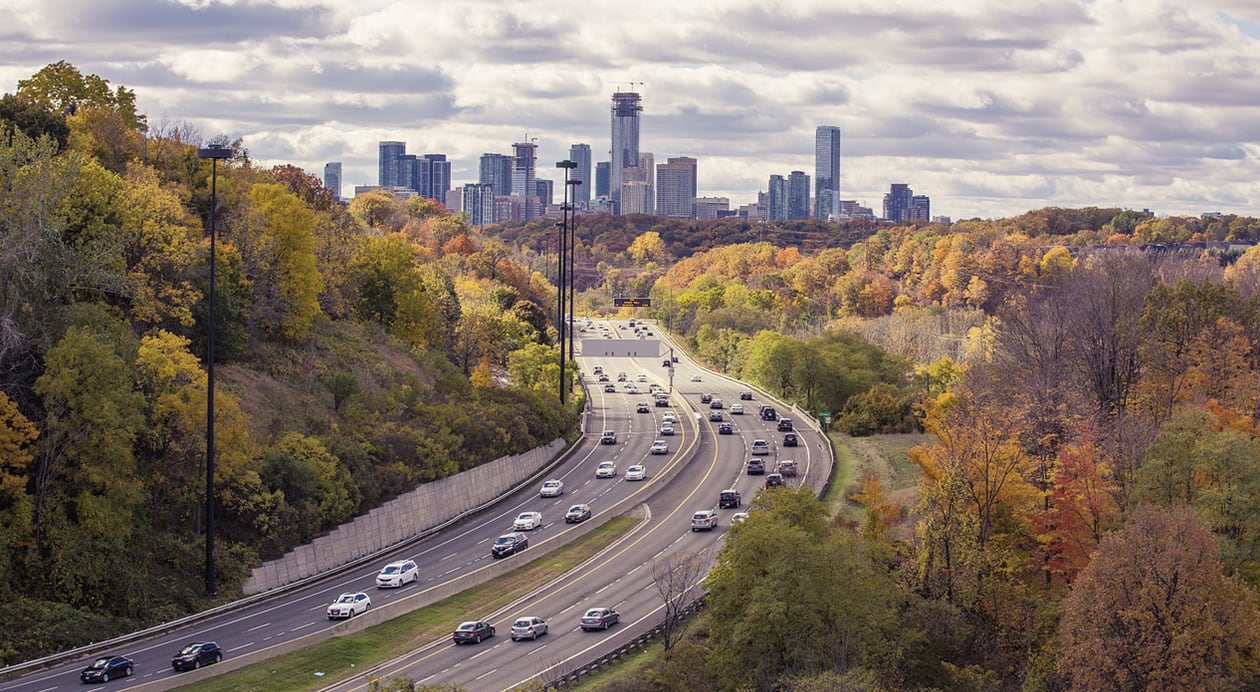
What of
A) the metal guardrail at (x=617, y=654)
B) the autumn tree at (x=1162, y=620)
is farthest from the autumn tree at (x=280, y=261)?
the autumn tree at (x=1162, y=620)

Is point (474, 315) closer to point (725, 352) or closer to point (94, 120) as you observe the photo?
point (94, 120)

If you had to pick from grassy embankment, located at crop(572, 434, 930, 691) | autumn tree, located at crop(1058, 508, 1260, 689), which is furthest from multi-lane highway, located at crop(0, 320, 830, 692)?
autumn tree, located at crop(1058, 508, 1260, 689)

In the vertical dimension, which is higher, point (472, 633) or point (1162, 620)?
point (1162, 620)

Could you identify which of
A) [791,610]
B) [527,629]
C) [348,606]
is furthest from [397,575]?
[791,610]

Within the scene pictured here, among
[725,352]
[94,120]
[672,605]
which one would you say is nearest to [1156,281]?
[672,605]

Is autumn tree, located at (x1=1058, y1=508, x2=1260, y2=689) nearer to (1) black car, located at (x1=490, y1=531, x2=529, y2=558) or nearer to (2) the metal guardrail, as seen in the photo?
(2) the metal guardrail

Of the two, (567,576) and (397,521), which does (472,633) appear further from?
(397,521)

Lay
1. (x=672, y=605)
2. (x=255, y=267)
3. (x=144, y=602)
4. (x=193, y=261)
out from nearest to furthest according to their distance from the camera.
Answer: (x=144, y=602) → (x=672, y=605) → (x=193, y=261) → (x=255, y=267)
